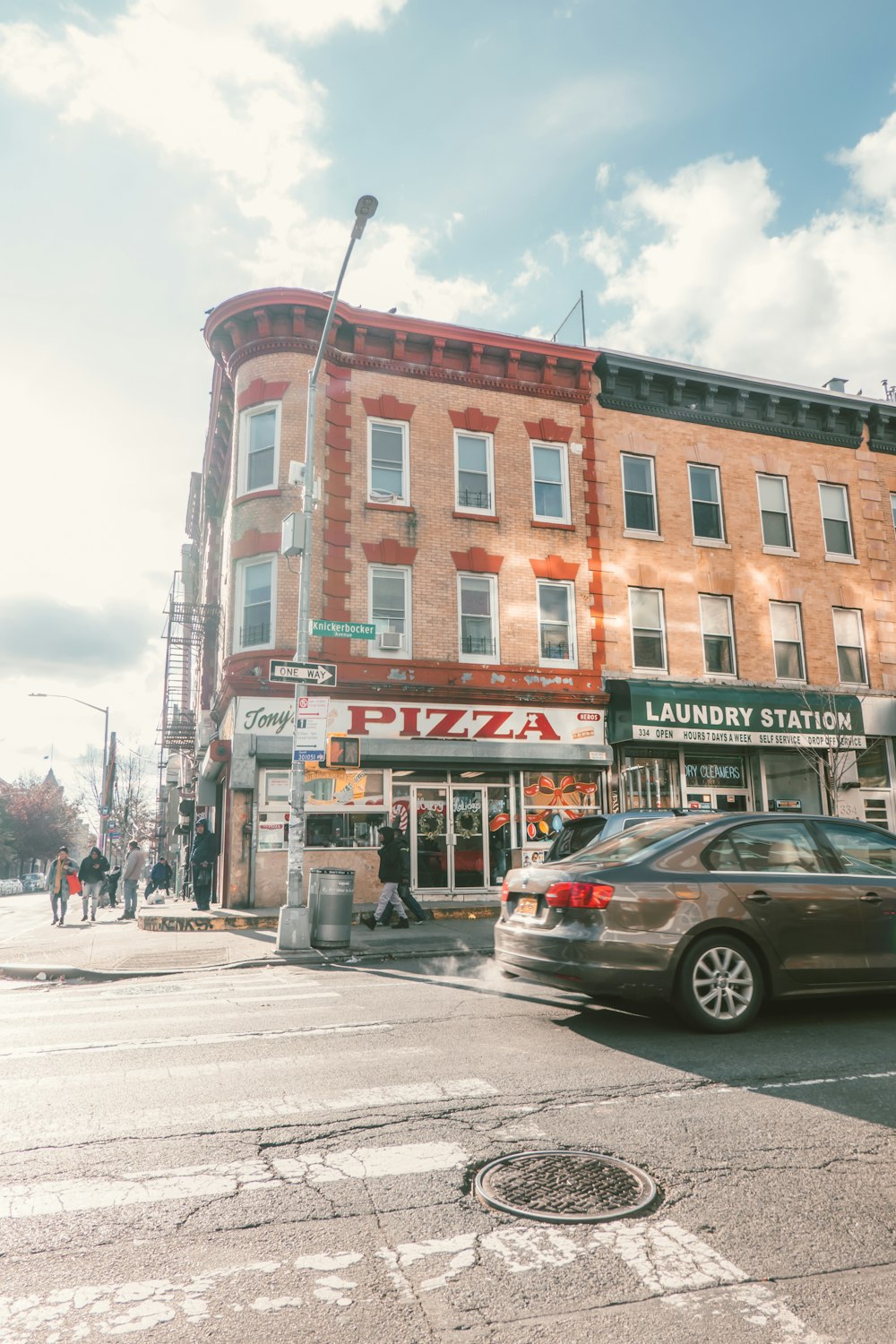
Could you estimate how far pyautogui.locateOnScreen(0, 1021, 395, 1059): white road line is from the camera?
6.59 metres

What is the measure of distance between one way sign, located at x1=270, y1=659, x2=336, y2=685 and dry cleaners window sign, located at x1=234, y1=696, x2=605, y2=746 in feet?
14.4

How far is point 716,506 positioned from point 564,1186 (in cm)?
Answer: 2104

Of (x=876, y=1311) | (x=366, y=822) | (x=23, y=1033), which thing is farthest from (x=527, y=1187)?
(x=366, y=822)

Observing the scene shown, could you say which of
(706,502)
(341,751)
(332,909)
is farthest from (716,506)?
(332,909)

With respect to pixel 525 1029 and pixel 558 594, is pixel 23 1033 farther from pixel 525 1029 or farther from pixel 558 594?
pixel 558 594

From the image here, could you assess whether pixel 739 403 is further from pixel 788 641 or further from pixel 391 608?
pixel 391 608

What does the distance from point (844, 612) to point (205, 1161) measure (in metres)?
22.7

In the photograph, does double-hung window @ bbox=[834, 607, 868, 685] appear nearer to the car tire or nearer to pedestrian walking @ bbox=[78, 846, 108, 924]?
the car tire

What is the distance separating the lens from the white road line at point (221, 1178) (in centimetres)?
373

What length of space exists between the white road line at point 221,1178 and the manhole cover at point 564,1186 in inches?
11.3

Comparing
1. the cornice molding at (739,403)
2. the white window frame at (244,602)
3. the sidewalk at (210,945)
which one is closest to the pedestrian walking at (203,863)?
the sidewalk at (210,945)

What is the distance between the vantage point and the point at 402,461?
67.5 feet

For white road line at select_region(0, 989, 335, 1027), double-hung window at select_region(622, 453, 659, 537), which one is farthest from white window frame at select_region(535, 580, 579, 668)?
white road line at select_region(0, 989, 335, 1027)

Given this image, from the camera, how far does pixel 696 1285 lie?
9.86 feet
